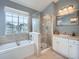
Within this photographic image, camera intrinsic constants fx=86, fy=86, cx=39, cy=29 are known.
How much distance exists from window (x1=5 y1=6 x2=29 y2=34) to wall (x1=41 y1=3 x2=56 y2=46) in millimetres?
1300

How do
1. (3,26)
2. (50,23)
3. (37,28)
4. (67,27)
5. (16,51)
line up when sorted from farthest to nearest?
(37,28) < (50,23) < (67,27) < (3,26) < (16,51)

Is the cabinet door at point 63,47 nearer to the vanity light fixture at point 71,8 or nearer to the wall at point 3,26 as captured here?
the vanity light fixture at point 71,8

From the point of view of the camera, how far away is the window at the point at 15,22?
401cm

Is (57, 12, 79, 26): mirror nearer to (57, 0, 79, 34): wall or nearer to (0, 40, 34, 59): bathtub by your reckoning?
(57, 0, 79, 34): wall

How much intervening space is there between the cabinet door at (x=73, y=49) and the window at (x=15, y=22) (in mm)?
2654

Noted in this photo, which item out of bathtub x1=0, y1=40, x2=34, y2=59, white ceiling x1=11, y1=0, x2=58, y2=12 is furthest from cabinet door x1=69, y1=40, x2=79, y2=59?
white ceiling x1=11, y1=0, x2=58, y2=12

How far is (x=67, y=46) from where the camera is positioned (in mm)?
3596

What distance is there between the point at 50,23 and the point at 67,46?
2282mm

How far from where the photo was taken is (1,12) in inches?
141

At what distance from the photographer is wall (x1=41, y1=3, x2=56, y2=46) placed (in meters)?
5.38

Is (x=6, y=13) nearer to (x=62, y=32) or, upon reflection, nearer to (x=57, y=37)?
(x=57, y=37)

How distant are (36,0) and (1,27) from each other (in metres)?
2.30

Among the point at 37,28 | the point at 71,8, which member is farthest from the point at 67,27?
the point at 37,28

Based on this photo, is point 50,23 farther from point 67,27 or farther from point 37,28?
point 67,27
